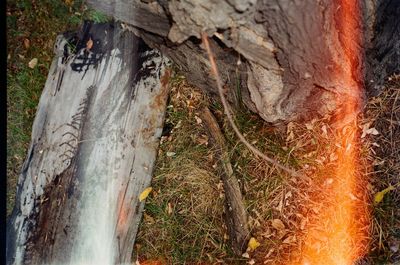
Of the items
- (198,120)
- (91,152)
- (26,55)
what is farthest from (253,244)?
(26,55)

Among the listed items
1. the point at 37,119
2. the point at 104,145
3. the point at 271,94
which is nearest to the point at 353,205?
the point at 271,94

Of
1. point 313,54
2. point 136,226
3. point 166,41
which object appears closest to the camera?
point 313,54

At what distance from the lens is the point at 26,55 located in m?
3.51

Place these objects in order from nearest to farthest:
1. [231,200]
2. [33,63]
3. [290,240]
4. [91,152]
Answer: [91,152], [290,240], [231,200], [33,63]

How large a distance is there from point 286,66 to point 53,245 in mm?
1971

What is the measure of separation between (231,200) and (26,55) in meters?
2.19

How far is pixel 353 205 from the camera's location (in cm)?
285

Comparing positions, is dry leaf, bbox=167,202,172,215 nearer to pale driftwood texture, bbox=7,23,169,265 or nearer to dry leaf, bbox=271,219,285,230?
pale driftwood texture, bbox=7,23,169,265

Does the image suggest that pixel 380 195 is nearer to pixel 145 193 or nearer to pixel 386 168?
pixel 386 168

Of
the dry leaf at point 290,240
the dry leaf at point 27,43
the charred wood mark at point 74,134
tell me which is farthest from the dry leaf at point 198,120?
the dry leaf at point 27,43

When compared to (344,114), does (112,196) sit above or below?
below

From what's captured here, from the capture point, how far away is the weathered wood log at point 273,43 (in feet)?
6.92

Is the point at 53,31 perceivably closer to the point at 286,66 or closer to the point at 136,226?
the point at 136,226
